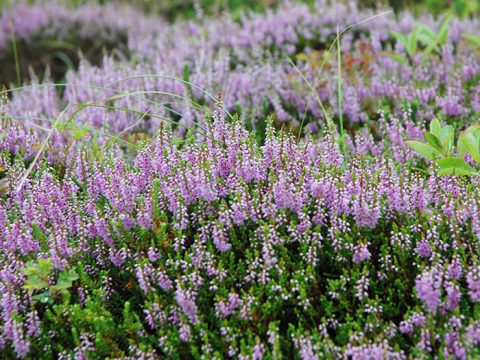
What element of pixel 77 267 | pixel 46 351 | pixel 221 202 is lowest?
pixel 46 351

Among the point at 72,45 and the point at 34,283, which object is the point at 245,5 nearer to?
the point at 72,45

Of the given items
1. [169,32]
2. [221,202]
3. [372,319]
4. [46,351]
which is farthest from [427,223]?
[169,32]

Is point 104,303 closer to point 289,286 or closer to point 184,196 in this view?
point 184,196

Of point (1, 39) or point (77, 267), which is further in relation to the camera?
point (1, 39)

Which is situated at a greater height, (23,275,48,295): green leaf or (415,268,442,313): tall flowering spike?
(415,268,442,313): tall flowering spike

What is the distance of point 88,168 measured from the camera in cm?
339

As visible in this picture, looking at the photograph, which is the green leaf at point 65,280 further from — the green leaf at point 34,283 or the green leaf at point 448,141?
the green leaf at point 448,141

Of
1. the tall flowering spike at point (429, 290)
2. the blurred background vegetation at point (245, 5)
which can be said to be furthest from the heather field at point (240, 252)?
the blurred background vegetation at point (245, 5)

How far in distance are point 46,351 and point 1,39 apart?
6.73 metres

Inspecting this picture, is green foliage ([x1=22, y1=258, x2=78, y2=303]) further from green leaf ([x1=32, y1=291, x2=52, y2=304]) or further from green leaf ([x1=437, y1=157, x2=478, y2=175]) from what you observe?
green leaf ([x1=437, y1=157, x2=478, y2=175])

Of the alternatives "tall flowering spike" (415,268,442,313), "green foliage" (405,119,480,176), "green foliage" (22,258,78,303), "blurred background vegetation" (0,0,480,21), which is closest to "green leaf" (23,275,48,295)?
"green foliage" (22,258,78,303)

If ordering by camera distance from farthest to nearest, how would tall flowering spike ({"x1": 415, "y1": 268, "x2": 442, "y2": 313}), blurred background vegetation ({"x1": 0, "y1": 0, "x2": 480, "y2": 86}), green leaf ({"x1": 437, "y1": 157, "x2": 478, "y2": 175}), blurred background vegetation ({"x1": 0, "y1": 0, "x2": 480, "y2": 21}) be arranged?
blurred background vegetation ({"x1": 0, "y1": 0, "x2": 480, "y2": 86}) < blurred background vegetation ({"x1": 0, "y1": 0, "x2": 480, "y2": 21}) < green leaf ({"x1": 437, "y1": 157, "x2": 478, "y2": 175}) < tall flowering spike ({"x1": 415, "y1": 268, "x2": 442, "y2": 313})

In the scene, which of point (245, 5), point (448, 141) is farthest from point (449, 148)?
point (245, 5)

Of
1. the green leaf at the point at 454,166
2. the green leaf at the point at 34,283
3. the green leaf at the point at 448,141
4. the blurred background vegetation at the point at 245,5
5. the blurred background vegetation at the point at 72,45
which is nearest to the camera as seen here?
the green leaf at the point at 34,283
